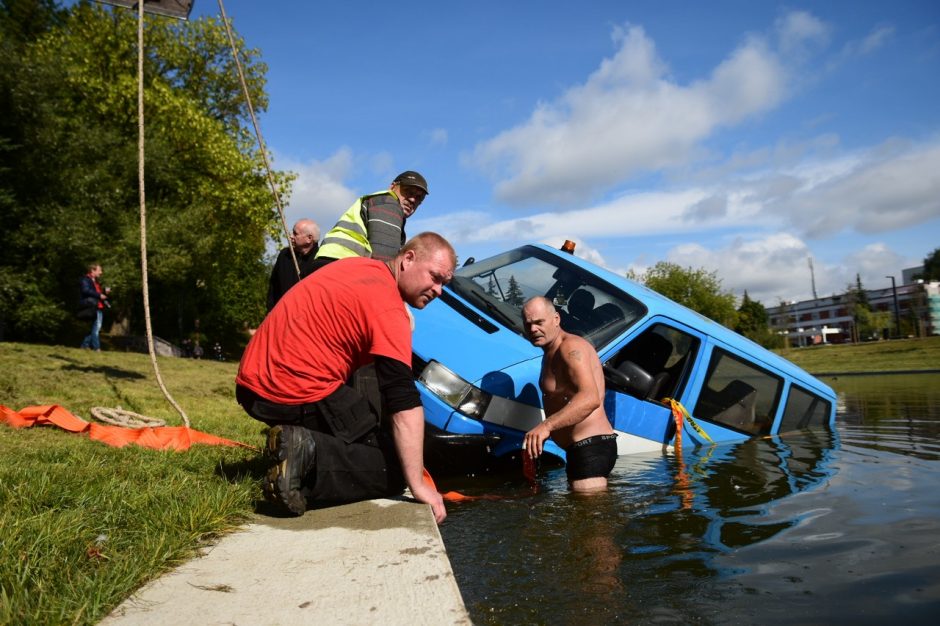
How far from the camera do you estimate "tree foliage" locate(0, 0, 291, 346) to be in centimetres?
1897

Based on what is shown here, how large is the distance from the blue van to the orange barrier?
170 centimetres

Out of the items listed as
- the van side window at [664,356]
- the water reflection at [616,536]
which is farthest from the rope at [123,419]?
the van side window at [664,356]

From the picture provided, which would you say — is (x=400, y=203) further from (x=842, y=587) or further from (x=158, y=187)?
(x=158, y=187)

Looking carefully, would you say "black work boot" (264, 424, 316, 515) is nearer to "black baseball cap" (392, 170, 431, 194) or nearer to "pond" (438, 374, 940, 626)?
"pond" (438, 374, 940, 626)

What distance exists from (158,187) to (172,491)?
2683 cm

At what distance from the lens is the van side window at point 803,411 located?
264 inches

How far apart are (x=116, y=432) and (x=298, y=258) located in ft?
7.99

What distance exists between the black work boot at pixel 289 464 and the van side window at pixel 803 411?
533cm

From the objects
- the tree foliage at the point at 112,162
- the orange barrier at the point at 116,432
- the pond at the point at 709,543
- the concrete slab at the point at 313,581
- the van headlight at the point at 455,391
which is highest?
the tree foliage at the point at 112,162

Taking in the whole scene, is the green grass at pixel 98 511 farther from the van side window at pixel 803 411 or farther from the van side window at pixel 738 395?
the van side window at pixel 803 411

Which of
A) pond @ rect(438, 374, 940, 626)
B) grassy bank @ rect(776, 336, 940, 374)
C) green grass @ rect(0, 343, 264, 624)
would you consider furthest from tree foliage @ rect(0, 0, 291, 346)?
grassy bank @ rect(776, 336, 940, 374)

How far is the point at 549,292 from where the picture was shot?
619 centimetres

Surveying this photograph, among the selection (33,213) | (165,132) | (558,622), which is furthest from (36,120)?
(558,622)

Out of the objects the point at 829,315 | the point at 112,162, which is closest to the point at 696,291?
the point at 112,162
